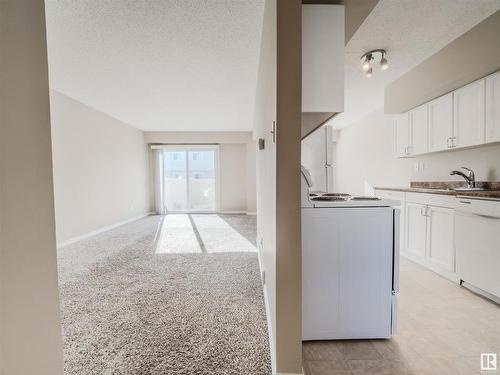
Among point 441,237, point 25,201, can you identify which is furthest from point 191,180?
point 25,201

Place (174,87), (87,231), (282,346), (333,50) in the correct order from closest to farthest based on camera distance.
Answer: (282,346), (333,50), (174,87), (87,231)

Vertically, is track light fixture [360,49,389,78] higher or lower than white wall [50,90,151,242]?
higher

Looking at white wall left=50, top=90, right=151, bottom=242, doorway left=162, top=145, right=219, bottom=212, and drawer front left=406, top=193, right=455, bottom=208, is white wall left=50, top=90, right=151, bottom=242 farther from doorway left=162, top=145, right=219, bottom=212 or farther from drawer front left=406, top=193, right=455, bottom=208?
drawer front left=406, top=193, right=455, bottom=208

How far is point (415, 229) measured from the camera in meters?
2.87

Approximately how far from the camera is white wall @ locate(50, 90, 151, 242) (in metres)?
3.60

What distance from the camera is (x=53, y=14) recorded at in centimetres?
189

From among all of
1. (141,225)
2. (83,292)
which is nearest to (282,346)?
(83,292)

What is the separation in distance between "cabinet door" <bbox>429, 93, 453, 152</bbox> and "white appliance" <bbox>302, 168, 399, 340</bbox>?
6.62 ft

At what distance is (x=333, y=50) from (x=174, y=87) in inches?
107

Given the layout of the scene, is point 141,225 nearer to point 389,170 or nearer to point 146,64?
point 146,64

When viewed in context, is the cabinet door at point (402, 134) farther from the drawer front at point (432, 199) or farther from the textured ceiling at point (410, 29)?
the drawer front at point (432, 199)

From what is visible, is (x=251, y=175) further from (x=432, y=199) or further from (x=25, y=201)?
(x=25, y=201)

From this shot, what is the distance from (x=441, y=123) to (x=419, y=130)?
36cm

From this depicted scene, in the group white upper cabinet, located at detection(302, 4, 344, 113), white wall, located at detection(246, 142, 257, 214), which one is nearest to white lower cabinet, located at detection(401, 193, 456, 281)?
white upper cabinet, located at detection(302, 4, 344, 113)
